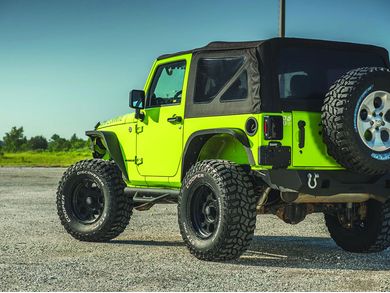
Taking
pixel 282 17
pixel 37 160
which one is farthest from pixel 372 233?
pixel 37 160

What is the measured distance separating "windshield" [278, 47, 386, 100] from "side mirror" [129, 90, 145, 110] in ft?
6.51

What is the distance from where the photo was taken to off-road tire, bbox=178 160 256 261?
711 cm

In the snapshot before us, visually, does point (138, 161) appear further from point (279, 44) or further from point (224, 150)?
point (279, 44)

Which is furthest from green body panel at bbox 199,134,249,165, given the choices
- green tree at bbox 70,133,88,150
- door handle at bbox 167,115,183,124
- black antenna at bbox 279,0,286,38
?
green tree at bbox 70,133,88,150

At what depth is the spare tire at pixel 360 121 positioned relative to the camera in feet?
22.5

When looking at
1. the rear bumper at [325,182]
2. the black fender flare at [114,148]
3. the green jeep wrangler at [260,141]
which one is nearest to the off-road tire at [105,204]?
the green jeep wrangler at [260,141]

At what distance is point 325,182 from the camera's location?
23.7 ft

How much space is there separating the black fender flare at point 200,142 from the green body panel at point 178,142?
0.17 feet

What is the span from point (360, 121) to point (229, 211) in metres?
1.50

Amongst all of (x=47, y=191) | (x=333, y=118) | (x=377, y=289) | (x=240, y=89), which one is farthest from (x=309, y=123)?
(x=47, y=191)

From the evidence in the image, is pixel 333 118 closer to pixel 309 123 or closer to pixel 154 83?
pixel 309 123

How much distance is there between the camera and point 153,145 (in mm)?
8586

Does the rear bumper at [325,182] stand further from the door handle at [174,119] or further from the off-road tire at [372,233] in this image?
the door handle at [174,119]

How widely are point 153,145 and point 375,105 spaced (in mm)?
2678
